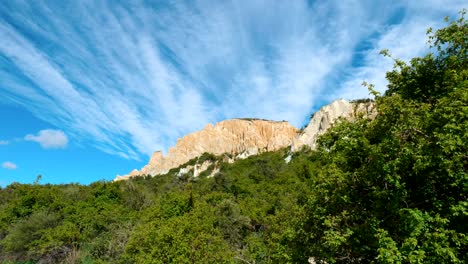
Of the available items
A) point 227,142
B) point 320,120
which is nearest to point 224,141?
point 227,142

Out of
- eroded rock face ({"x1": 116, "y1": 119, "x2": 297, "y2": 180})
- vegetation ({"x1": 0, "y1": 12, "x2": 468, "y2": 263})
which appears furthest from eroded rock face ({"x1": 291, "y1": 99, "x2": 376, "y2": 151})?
vegetation ({"x1": 0, "y1": 12, "x2": 468, "y2": 263})

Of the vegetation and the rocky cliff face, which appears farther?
the rocky cliff face

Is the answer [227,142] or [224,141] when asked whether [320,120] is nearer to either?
[227,142]

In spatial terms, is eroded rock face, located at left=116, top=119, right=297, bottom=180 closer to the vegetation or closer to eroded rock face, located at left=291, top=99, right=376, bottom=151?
eroded rock face, located at left=291, top=99, right=376, bottom=151

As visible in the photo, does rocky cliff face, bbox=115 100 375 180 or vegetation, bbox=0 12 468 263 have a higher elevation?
rocky cliff face, bbox=115 100 375 180

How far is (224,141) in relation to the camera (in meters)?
154

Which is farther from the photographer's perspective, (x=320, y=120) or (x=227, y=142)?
(x=227, y=142)

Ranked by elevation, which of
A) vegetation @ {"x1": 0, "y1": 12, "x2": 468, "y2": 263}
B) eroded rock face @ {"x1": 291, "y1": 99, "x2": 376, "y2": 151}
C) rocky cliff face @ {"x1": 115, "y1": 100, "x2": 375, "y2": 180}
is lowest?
vegetation @ {"x1": 0, "y1": 12, "x2": 468, "y2": 263}

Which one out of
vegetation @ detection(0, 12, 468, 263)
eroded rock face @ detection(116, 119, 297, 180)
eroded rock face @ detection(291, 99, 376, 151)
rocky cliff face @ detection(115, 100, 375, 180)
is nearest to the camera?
vegetation @ detection(0, 12, 468, 263)

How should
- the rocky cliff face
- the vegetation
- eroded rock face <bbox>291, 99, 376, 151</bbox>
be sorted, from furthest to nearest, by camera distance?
1. the rocky cliff face
2. eroded rock face <bbox>291, 99, 376, 151</bbox>
3. the vegetation

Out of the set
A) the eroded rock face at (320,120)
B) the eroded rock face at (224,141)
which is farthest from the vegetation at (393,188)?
the eroded rock face at (224,141)

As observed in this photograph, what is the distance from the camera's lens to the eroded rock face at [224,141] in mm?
145875

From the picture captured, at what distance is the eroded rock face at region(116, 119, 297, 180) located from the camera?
145875 millimetres

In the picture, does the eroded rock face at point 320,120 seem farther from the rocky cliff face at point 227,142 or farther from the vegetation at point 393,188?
the vegetation at point 393,188
